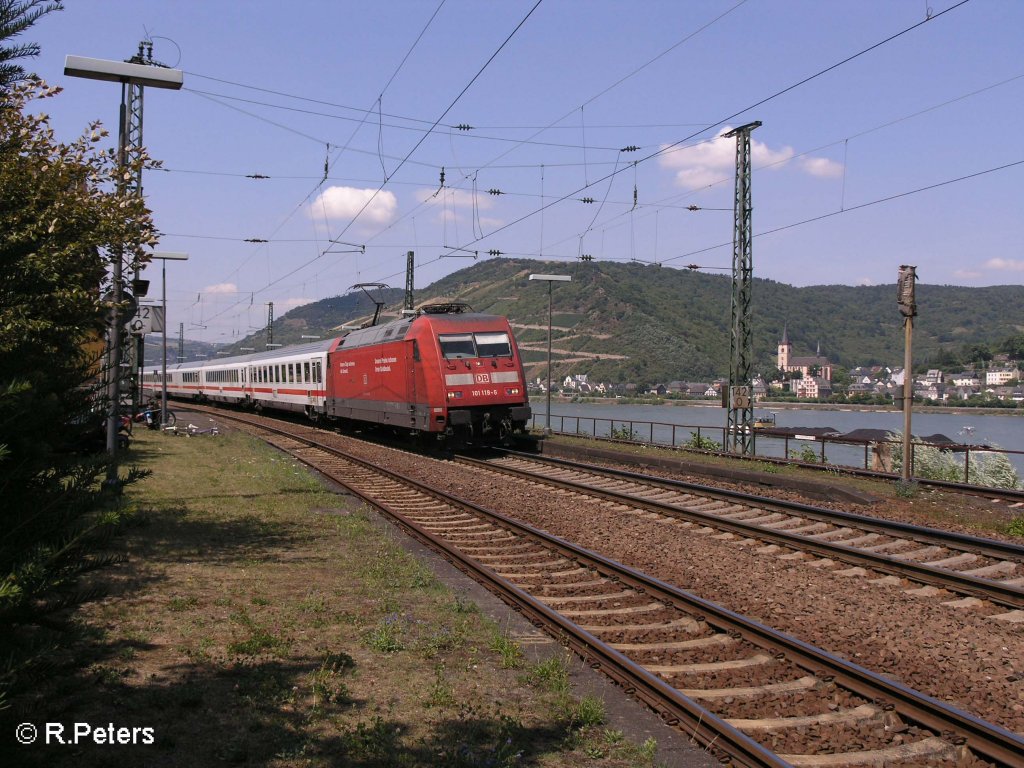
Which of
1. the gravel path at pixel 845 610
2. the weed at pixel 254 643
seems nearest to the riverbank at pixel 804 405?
the gravel path at pixel 845 610

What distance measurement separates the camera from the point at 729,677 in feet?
20.2

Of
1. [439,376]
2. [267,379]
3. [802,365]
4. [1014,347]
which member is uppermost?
[1014,347]

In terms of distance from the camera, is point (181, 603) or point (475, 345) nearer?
point (181, 603)

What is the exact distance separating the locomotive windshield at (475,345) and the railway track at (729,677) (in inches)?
463

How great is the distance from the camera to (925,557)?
1023cm

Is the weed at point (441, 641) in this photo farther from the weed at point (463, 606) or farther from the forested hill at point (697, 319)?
the forested hill at point (697, 319)

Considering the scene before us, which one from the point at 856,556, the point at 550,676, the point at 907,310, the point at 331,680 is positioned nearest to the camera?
the point at 331,680

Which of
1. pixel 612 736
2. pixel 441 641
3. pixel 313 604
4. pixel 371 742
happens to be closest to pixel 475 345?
pixel 313 604

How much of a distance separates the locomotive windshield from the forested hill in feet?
201

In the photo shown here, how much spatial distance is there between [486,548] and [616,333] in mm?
91830

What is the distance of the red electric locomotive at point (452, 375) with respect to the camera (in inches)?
848

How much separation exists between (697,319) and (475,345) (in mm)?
Answer: 86822

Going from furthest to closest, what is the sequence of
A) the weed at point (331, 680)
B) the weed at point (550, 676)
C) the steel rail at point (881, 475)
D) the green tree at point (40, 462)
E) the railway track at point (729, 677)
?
the steel rail at point (881, 475) < the weed at point (550, 676) < the weed at point (331, 680) < the railway track at point (729, 677) < the green tree at point (40, 462)

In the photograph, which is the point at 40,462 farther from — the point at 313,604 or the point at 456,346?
the point at 456,346
